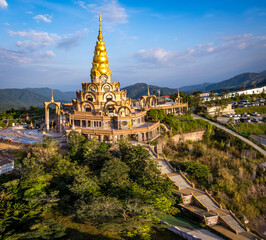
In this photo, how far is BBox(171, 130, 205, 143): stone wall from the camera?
1481 inches

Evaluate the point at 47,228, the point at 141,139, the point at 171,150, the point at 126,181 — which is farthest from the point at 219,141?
the point at 47,228

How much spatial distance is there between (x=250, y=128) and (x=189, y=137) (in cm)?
1352

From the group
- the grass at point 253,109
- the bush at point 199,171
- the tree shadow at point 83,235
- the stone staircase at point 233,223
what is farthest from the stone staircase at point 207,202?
the grass at point 253,109

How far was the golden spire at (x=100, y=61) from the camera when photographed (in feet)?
129

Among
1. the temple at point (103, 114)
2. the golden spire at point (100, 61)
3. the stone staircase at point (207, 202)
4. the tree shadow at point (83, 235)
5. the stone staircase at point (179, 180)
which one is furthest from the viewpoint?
the golden spire at point (100, 61)

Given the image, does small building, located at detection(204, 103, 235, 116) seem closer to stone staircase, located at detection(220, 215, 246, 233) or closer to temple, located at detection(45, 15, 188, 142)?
temple, located at detection(45, 15, 188, 142)

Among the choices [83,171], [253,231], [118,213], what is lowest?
[253,231]

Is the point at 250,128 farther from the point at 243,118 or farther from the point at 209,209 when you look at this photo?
the point at 209,209

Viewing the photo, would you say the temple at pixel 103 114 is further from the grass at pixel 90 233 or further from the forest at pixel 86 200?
the grass at pixel 90 233

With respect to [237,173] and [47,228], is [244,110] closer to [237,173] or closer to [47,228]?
[237,173]

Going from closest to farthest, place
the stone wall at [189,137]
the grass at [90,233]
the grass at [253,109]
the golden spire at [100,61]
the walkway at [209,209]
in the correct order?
1. the grass at [90,233]
2. the walkway at [209,209]
3. the stone wall at [189,137]
4. the golden spire at [100,61]
5. the grass at [253,109]

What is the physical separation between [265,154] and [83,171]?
2819 centimetres

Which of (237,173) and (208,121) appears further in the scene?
(208,121)

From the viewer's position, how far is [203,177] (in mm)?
25109
